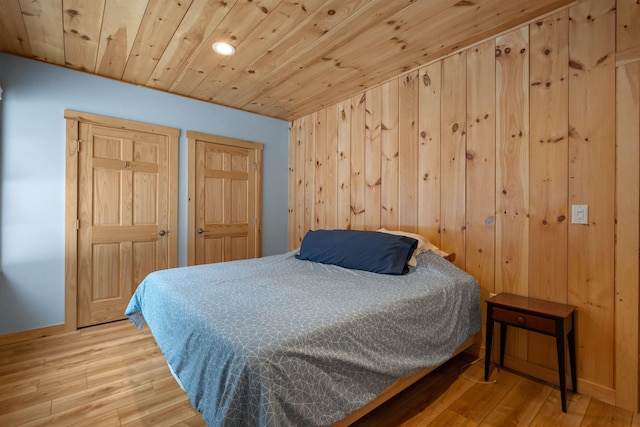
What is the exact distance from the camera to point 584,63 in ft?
5.92

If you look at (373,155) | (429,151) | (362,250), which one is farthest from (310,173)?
(362,250)

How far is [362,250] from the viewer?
7.62 feet

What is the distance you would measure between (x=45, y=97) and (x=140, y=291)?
1977 millimetres

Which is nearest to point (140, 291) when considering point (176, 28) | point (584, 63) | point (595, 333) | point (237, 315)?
point (237, 315)

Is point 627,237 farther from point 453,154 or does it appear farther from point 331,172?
point 331,172

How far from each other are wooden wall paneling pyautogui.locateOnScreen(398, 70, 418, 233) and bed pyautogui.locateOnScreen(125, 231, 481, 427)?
631 mm

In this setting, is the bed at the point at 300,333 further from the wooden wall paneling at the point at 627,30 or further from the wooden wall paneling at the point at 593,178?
the wooden wall paneling at the point at 627,30

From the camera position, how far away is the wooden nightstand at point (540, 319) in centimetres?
165

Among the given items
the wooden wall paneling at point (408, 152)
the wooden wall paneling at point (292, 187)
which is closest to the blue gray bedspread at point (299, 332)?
the wooden wall paneling at point (408, 152)

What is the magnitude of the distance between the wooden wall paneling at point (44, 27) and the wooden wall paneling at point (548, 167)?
121 inches

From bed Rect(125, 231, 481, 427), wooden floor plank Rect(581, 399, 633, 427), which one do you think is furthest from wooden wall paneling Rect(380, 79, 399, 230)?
wooden floor plank Rect(581, 399, 633, 427)

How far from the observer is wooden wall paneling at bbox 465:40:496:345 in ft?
7.22

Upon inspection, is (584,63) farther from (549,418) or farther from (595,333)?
(549,418)

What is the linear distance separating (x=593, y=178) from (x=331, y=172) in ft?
7.53
